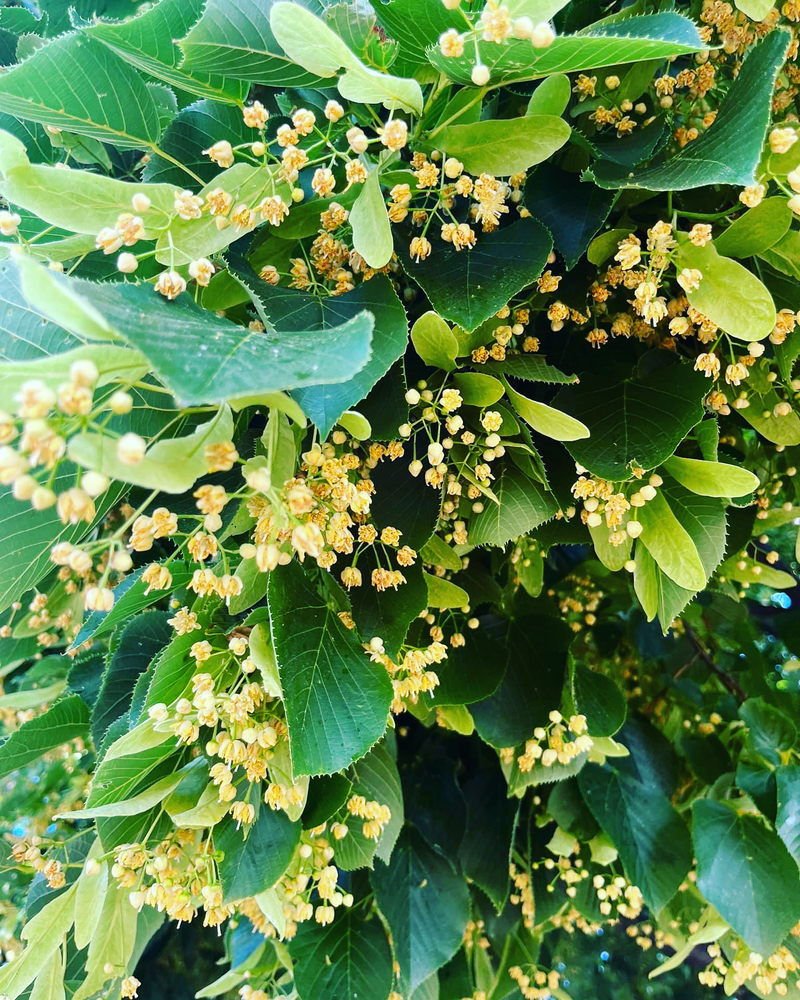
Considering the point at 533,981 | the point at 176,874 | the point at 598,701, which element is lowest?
the point at 533,981

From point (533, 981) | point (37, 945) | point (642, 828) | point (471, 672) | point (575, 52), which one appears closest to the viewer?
point (575, 52)

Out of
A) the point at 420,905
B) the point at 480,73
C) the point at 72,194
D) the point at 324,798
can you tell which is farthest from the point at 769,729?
the point at 72,194

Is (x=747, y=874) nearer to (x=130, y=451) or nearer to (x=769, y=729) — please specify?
(x=769, y=729)

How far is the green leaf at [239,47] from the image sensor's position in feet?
1.27

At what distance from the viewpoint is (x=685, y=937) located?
0.88 metres

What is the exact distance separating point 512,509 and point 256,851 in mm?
336

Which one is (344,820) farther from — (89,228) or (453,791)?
(89,228)

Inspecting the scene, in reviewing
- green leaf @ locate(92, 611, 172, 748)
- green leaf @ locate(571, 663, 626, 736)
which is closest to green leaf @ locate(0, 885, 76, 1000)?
green leaf @ locate(92, 611, 172, 748)

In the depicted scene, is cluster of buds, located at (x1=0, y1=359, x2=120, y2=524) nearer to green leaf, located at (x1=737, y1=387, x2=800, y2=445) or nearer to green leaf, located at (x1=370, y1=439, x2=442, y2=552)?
green leaf, located at (x1=370, y1=439, x2=442, y2=552)

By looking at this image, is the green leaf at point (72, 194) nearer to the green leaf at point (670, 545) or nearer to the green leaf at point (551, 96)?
the green leaf at point (551, 96)

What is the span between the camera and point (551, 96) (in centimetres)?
39

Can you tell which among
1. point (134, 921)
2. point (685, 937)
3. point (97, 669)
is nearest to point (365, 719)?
point (134, 921)

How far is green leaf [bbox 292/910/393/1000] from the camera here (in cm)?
71

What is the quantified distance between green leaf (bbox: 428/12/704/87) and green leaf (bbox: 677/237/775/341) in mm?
116
